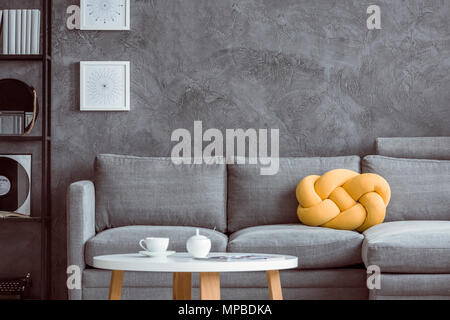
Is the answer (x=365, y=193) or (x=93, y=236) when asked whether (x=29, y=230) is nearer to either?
(x=93, y=236)

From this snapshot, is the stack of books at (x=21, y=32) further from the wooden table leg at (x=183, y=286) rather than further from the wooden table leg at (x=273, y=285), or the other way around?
the wooden table leg at (x=273, y=285)

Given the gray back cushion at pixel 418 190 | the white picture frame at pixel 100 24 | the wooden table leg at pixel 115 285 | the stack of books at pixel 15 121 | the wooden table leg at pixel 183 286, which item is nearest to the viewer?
the wooden table leg at pixel 115 285

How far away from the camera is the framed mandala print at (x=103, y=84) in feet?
14.0

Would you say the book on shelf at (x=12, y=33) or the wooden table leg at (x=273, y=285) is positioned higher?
the book on shelf at (x=12, y=33)

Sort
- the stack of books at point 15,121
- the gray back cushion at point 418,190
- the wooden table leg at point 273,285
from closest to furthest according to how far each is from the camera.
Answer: the wooden table leg at point 273,285 → the gray back cushion at point 418,190 → the stack of books at point 15,121

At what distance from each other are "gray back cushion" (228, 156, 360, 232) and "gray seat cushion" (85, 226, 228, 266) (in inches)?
17.3

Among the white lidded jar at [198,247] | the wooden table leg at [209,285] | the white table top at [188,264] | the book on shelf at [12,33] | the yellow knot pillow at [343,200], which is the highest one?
the book on shelf at [12,33]

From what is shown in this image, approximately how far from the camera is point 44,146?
4.05 m

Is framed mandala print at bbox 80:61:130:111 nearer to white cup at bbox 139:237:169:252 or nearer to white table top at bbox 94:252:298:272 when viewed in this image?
white cup at bbox 139:237:169:252

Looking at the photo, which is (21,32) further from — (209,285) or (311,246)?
(209,285)

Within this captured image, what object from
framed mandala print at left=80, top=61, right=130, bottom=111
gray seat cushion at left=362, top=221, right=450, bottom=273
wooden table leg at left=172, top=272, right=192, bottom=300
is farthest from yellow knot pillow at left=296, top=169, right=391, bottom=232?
framed mandala print at left=80, top=61, right=130, bottom=111

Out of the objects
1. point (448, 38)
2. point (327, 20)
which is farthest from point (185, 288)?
point (448, 38)

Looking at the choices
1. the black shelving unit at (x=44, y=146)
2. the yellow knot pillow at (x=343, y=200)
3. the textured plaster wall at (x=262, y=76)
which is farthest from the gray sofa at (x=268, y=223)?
the black shelving unit at (x=44, y=146)

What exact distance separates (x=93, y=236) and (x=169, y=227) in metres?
0.39
